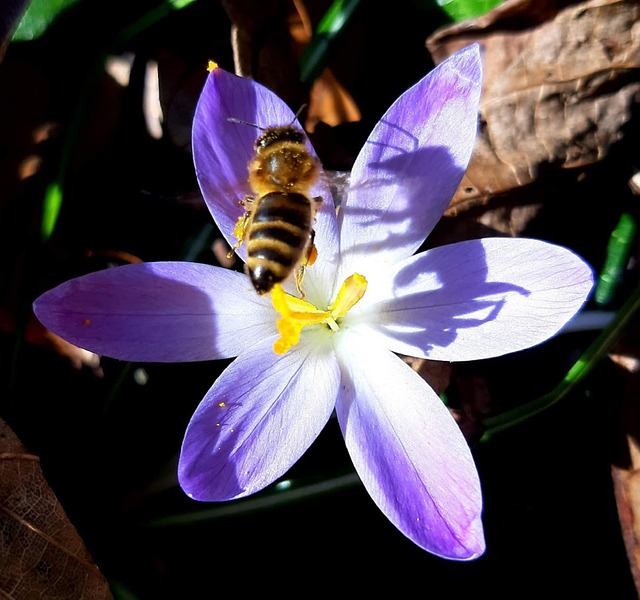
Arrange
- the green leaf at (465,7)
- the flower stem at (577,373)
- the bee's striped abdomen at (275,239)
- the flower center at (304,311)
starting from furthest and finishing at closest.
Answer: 1. the green leaf at (465,7)
2. the flower stem at (577,373)
3. the flower center at (304,311)
4. the bee's striped abdomen at (275,239)

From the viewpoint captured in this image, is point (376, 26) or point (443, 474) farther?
point (376, 26)

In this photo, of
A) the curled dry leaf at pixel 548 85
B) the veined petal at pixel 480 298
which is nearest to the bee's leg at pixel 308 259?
the veined petal at pixel 480 298

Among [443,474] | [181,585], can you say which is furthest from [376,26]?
[181,585]

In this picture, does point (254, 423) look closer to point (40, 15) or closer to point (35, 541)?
Answer: point (35, 541)

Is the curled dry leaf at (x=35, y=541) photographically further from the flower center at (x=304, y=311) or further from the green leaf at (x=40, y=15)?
the green leaf at (x=40, y=15)

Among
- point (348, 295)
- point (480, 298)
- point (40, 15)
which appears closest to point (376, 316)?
point (348, 295)

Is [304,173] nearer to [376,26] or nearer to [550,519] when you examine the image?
[376,26]
